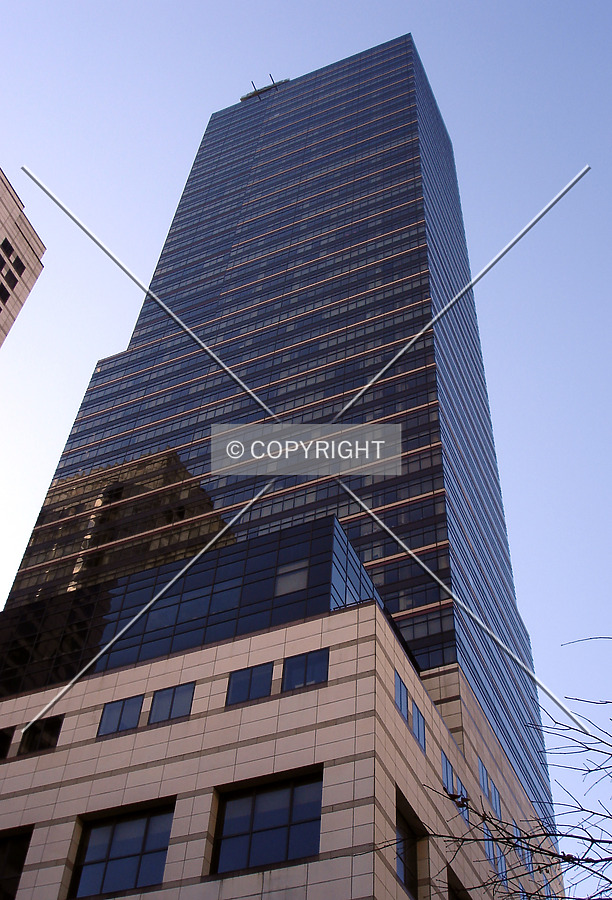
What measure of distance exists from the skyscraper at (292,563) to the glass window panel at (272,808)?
95 mm

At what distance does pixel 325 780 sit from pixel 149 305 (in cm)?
14803

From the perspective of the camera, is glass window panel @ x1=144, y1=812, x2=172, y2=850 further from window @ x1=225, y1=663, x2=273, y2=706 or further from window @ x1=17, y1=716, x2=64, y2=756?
window @ x1=17, y1=716, x2=64, y2=756

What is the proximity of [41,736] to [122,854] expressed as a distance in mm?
9584

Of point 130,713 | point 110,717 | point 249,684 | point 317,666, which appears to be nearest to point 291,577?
point 317,666

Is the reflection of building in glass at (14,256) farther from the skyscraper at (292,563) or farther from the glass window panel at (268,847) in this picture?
the glass window panel at (268,847)

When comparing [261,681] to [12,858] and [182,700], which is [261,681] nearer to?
[182,700]

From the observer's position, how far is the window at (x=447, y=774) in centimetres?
5046

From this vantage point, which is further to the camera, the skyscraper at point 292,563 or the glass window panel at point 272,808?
the skyscraper at point 292,563

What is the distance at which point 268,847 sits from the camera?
123 feet

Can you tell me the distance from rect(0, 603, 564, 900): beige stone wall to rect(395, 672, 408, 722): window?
2.26 ft

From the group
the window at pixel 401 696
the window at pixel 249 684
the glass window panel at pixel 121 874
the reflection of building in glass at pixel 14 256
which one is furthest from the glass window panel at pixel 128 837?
the reflection of building in glass at pixel 14 256

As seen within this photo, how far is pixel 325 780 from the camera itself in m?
38.0

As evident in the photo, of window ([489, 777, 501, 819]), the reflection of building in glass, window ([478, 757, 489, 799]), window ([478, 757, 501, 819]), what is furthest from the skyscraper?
the reflection of building in glass

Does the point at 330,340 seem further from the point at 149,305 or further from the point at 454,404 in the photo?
the point at 149,305
